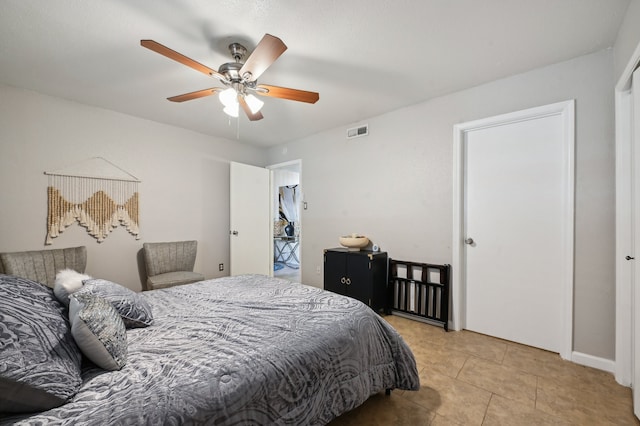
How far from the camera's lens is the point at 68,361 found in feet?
3.14

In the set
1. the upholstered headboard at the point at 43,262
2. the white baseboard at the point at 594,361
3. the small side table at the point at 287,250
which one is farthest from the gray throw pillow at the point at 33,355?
the small side table at the point at 287,250

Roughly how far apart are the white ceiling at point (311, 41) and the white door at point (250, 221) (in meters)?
1.63

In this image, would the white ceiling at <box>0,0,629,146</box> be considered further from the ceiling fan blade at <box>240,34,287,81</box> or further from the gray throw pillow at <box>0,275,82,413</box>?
the gray throw pillow at <box>0,275,82,413</box>

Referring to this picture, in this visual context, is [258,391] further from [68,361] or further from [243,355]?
[68,361]

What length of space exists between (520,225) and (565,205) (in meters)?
0.36

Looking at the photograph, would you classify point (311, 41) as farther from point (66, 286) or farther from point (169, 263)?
point (169, 263)

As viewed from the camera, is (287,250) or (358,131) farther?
(287,250)

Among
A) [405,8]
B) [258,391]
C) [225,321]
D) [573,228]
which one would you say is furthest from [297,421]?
[573,228]

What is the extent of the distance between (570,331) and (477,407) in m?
1.18

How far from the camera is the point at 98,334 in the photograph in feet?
3.45

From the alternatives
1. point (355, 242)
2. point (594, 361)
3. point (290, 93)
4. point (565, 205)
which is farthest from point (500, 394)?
point (290, 93)

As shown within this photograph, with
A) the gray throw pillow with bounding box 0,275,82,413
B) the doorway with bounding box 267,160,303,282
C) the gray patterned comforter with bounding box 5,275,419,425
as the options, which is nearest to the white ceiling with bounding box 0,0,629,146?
the gray throw pillow with bounding box 0,275,82,413

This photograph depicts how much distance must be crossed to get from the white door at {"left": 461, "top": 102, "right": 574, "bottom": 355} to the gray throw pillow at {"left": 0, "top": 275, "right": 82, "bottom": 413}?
2.95m

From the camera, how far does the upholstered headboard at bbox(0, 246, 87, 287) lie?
2.43m
